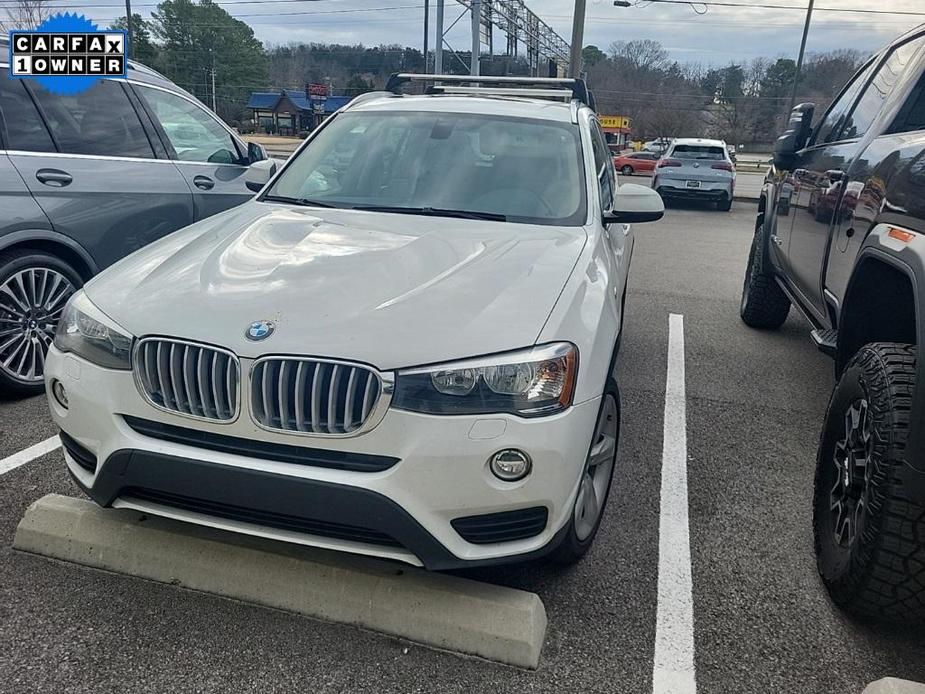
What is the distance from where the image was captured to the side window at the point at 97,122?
425 cm

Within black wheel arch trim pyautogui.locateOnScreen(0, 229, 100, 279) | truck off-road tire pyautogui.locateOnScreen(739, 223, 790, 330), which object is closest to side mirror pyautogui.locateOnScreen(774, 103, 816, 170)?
truck off-road tire pyautogui.locateOnScreen(739, 223, 790, 330)

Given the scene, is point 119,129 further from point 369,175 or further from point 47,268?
point 369,175

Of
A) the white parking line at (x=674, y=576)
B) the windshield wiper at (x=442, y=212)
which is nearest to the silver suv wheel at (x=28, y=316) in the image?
the windshield wiper at (x=442, y=212)

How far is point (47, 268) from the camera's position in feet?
13.5

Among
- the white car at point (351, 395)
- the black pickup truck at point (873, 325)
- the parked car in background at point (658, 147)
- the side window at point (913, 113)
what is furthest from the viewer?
the parked car in background at point (658, 147)

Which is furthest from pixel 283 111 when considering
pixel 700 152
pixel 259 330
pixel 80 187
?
pixel 259 330

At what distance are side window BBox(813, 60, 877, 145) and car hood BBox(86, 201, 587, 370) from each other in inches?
91.8

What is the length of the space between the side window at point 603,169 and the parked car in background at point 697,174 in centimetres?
1291

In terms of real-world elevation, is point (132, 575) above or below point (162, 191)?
below

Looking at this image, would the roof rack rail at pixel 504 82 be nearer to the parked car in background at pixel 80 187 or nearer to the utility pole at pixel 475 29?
the parked car in background at pixel 80 187

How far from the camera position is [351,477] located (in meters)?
2.07

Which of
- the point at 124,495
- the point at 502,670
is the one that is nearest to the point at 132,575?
the point at 124,495

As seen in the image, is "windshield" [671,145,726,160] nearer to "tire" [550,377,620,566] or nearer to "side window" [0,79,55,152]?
"side window" [0,79,55,152]

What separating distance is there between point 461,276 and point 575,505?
2.92ft
